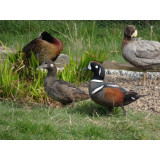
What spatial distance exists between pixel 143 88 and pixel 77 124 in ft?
8.51

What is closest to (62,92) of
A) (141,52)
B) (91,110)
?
(91,110)

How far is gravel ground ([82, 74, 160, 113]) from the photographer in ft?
23.4

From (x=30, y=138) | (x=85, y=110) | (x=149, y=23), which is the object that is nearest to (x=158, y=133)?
(x=85, y=110)

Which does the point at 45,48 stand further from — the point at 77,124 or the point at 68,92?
the point at 77,124

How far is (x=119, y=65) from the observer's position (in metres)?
9.75

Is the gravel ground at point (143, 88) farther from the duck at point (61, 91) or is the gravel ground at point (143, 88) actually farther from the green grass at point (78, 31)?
the green grass at point (78, 31)

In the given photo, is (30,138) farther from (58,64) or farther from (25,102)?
(58,64)

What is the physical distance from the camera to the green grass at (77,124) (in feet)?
18.4

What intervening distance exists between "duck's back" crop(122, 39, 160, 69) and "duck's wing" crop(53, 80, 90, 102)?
194cm

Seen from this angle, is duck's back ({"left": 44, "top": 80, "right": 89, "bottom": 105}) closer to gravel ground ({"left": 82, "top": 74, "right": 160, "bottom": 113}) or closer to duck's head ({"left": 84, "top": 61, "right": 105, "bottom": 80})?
duck's head ({"left": 84, "top": 61, "right": 105, "bottom": 80})

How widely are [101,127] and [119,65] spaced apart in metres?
4.15

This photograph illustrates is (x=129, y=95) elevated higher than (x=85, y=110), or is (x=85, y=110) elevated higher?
(x=129, y=95)

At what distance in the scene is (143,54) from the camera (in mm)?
8516

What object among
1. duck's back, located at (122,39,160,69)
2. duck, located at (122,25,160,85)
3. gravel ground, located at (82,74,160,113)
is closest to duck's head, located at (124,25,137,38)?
duck, located at (122,25,160,85)
